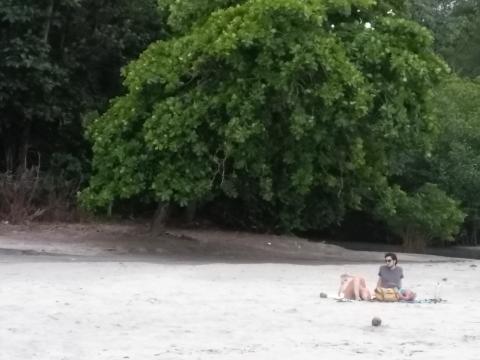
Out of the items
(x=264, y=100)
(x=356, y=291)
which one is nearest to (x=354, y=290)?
(x=356, y=291)

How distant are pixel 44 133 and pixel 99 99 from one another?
7.32ft

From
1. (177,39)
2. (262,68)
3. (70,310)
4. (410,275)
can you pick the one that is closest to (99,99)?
(177,39)

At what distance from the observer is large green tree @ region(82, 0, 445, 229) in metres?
21.3

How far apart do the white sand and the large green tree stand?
4.28m

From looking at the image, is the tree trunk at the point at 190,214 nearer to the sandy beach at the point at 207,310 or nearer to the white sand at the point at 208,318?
the sandy beach at the point at 207,310

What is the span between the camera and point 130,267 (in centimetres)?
1966

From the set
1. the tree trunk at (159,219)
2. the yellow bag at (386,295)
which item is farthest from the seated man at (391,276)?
the tree trunk at (159,219)

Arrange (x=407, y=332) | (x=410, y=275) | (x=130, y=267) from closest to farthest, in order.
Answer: (x=407, y=332) < (x=130, y=267) < (x=410, y=275)

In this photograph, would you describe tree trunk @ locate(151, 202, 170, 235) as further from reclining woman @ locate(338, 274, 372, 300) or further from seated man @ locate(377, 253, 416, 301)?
reclining woman @ locate(338, 274, 372, 300)

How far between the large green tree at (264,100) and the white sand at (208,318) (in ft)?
14.0

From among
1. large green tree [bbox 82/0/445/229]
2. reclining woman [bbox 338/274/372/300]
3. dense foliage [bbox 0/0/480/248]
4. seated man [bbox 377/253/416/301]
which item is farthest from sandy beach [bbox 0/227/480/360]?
dense foliage [bbox 0/0/480/248]

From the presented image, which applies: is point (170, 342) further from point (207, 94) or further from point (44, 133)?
point (44, 133)

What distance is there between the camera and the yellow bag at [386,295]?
50.0 ft

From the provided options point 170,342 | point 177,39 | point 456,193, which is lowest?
point 170,342
